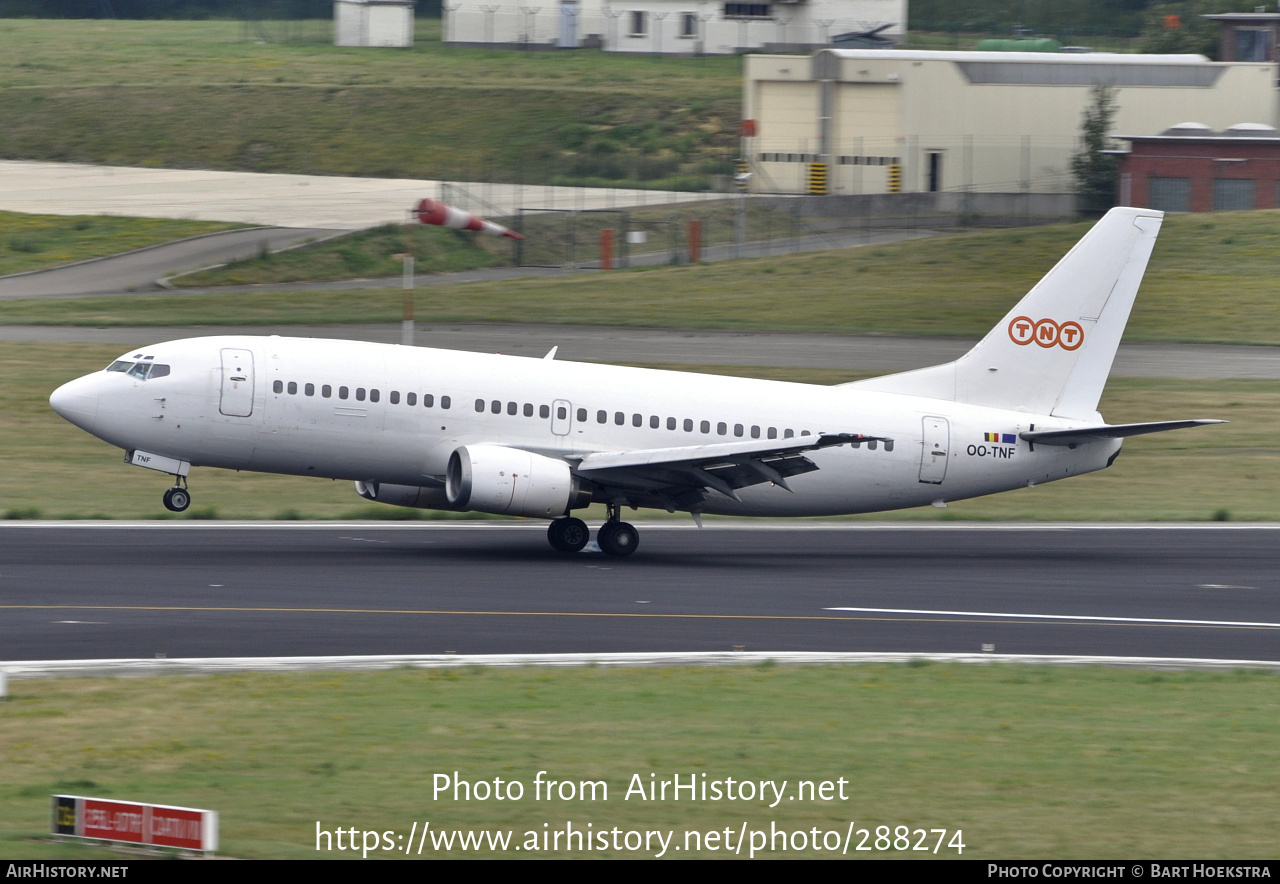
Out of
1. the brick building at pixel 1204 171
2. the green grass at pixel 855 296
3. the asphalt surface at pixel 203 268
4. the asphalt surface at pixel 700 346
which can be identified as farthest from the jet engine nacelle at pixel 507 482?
the brick building at pixel 1204 171

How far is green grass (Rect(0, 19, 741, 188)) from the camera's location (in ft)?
324

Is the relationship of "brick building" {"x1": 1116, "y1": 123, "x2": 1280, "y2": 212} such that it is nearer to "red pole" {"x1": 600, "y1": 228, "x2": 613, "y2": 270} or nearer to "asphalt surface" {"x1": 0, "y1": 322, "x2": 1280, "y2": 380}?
"asphalt surface" {"x1": 0, "y1": 322, "x2": 1280, "y2": 380}

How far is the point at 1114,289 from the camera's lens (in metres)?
31.6

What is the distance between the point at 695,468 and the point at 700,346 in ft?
88.7

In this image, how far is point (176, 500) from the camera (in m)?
28.6

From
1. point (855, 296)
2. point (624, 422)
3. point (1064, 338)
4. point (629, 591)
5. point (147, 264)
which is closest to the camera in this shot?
point (629, 591)

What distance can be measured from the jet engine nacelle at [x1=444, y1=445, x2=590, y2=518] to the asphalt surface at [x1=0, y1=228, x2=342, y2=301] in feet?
123

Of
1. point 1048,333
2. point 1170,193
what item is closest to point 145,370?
point 1048,333

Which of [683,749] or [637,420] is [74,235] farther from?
[683,749]

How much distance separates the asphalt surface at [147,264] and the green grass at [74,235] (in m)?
1.27

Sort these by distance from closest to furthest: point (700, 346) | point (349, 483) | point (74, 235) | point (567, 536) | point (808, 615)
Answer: point (808, 615) → point (567, 536) → point (349, 483) → point (700, 346) → point (74, 235)

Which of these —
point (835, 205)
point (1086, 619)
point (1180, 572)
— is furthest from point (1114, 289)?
point (835, 205)

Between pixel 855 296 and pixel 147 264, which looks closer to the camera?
pixel 147 264

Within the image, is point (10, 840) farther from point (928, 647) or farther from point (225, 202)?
point (225, 202)
